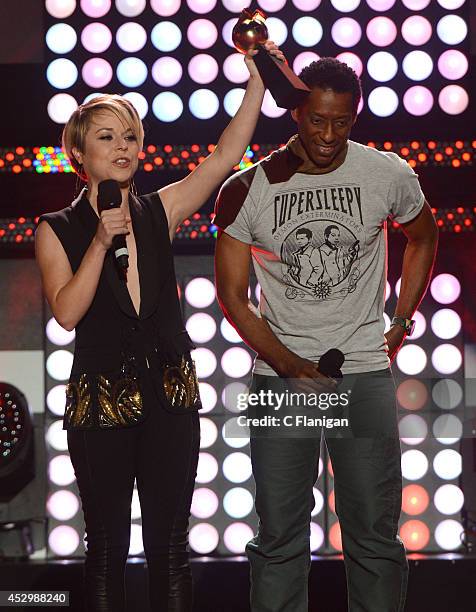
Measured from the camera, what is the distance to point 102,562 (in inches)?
65.9

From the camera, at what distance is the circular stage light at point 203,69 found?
2434mm

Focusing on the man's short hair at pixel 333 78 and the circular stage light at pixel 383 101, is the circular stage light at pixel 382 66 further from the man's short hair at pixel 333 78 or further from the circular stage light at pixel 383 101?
the man's short hair at pixel 333 78

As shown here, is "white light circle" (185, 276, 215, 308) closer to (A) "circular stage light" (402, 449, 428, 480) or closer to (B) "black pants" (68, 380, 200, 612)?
(A) "circular stage light" (402, 449, 428, 480)

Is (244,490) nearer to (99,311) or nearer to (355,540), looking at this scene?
(355,540)

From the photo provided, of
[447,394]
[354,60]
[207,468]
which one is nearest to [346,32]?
[354,60]

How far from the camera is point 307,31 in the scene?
242 centimetres

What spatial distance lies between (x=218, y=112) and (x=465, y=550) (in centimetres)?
139

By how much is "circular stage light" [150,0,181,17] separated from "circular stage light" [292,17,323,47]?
329 millimetres

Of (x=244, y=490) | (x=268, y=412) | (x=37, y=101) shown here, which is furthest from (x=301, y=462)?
(x=37, y=101)

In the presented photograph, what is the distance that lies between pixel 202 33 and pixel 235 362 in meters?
0.92

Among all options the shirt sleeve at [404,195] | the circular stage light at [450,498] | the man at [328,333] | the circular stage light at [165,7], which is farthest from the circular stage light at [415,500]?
the circular stage light at [165,7]

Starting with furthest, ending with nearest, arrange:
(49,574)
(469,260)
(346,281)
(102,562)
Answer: (469,260), (49,574), (346,281), (102,562)

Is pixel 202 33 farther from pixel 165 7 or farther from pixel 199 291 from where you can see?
pixel 199 291

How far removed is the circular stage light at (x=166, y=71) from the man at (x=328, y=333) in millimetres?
684
